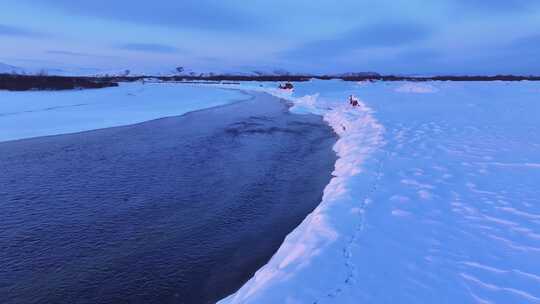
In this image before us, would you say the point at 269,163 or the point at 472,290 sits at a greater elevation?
the point at 472,290

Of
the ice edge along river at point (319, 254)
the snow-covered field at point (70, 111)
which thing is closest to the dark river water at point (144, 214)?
the ice edge along river at point (319, 254)

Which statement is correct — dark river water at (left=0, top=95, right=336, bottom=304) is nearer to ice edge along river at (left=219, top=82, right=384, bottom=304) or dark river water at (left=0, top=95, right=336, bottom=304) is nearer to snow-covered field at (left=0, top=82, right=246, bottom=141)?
ice edge along river at (left=219, top=82, right=384, bottom=304)

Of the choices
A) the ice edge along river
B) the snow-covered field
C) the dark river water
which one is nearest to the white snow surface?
the ice edge along river

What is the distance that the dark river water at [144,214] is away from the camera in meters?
5.00

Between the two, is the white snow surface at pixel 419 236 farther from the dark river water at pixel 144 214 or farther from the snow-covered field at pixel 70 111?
the snow-covered field at pixel 70 111

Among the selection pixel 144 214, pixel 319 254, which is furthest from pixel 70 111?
pixel 319 254

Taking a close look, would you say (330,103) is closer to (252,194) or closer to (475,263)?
(252,194)

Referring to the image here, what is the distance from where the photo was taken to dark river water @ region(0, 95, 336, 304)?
16.4 ft

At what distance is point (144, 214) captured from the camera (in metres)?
7.19

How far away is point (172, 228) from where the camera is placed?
657 centimetres

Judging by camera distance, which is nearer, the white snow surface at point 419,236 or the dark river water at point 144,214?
the white snow surface at point 419,236

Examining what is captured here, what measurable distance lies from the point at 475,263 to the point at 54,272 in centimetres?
547

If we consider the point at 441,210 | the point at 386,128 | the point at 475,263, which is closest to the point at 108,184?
the point at 441,210

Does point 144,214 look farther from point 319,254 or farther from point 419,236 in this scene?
point 419,236
